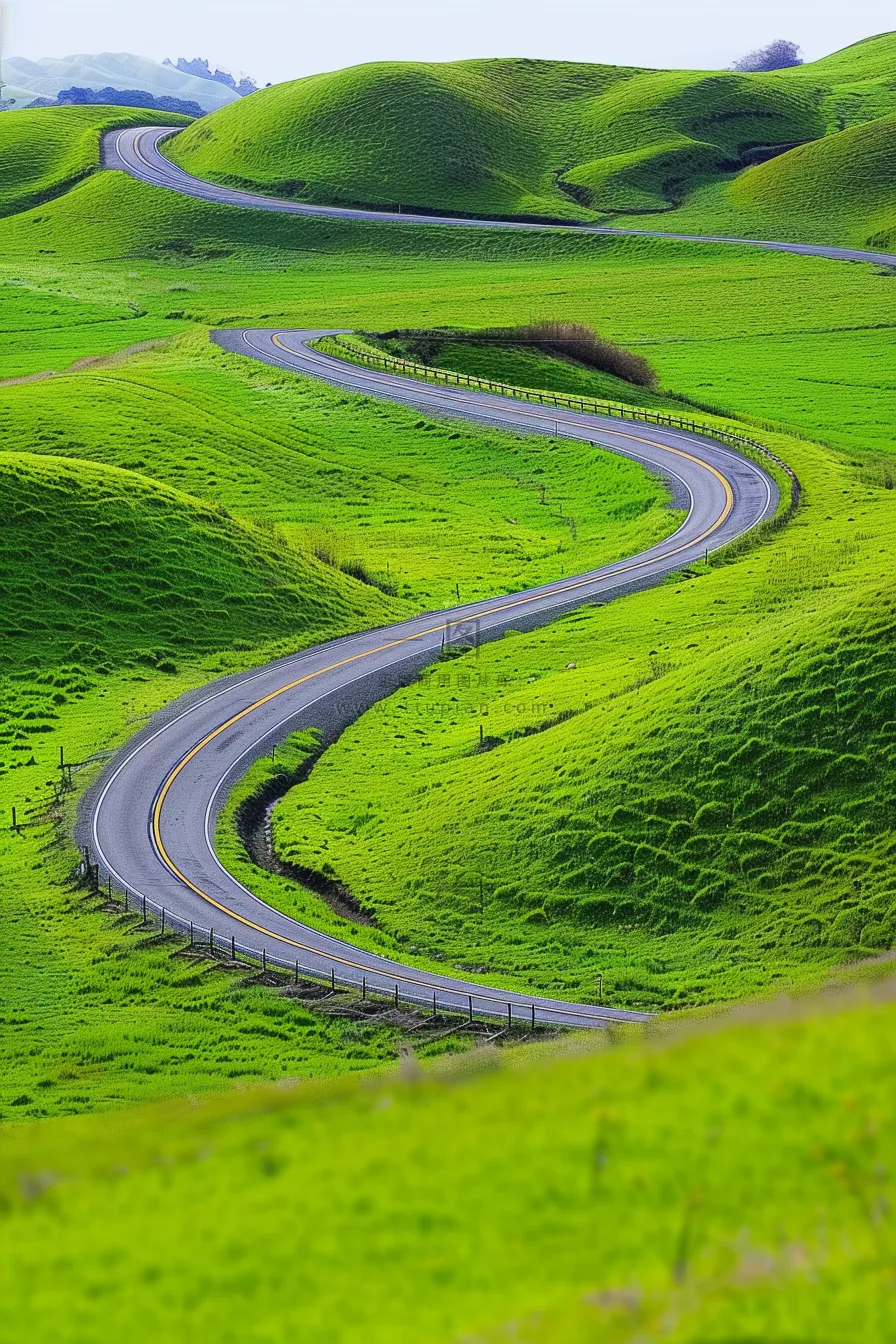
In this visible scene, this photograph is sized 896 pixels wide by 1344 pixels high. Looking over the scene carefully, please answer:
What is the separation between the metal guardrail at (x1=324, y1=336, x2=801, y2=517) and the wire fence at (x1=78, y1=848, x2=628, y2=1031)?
55.6m

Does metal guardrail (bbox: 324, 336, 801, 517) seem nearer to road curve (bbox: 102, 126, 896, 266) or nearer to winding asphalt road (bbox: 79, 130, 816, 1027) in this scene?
winding asphalt road (bbox: 79, 130, 816, 1027)

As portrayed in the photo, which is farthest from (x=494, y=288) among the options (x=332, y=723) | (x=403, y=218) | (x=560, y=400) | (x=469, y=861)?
(x=469, y=861)

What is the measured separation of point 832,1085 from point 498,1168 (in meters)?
3.35

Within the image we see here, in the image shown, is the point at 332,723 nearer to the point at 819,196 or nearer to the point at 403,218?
the point at 403,218

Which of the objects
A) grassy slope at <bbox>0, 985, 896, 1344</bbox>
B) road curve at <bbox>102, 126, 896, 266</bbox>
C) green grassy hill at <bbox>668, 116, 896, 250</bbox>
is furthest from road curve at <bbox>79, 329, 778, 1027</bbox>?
green grassy hill at <bbox>668, 116, 896, 250</bbox>

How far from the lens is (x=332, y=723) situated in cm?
6009

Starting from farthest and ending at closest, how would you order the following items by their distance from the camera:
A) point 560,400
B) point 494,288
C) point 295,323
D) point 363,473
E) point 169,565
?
1. point 494,288
2. point 295,323
3. point 560,400
4. point 363,473
5. point 169,565

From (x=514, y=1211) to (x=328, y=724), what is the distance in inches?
1843

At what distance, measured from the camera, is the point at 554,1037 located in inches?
1228

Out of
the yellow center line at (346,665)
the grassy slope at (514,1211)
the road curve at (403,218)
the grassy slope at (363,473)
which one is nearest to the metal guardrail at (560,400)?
the yellow center line at (346,665)

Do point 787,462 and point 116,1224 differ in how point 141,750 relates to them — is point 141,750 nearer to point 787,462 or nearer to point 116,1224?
point 116,1224

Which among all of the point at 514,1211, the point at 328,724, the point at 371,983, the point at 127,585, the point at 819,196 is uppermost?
the point at 819,196

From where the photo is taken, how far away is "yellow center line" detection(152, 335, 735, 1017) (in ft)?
127

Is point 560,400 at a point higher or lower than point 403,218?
lower
